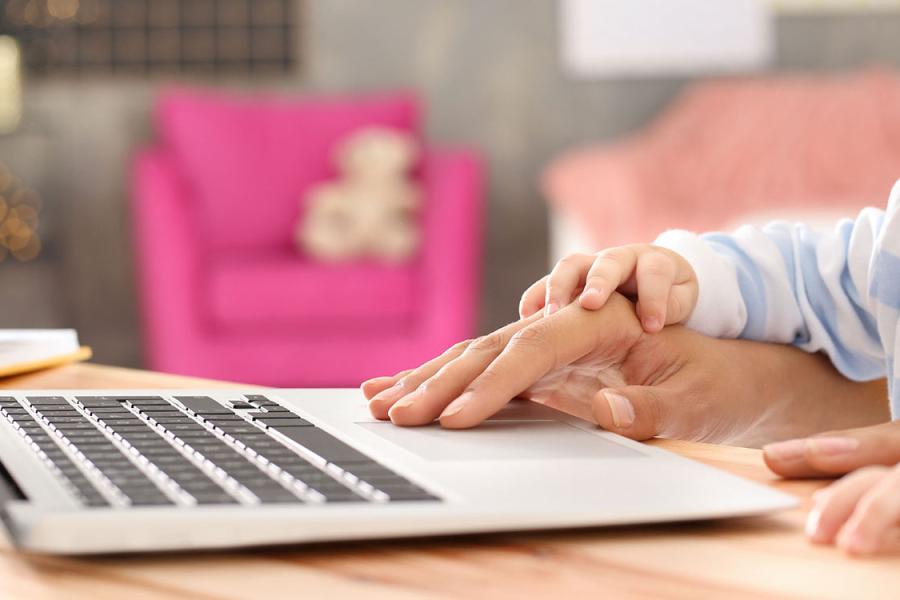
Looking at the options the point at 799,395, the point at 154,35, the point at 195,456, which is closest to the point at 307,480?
the point at 195,456

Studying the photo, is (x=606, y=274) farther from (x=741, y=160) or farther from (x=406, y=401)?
(x=741, y=160)

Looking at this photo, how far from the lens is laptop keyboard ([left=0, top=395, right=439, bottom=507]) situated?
1.47 ft

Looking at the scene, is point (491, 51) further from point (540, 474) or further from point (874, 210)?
point (540, 474)

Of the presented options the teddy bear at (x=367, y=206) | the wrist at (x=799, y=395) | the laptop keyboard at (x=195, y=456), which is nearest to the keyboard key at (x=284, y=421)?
the laptop keyboard at (x=195, y=456)

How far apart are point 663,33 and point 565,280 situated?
3.53m

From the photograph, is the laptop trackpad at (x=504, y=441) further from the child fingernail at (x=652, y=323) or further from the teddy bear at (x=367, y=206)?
the teddy bear at (x=367, y=206)

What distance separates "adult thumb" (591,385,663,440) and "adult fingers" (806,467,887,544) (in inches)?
6.9

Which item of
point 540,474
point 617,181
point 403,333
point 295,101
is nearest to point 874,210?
point 540,474

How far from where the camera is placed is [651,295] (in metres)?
0.76

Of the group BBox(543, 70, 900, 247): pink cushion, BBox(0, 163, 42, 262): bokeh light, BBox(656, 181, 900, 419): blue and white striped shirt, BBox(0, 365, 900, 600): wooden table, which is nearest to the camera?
BBox(0, 365, 900, 600): wooden table

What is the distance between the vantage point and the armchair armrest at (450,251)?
123 inches

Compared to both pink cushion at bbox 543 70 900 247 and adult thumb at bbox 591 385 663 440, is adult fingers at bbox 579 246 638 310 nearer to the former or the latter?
adult thumb at bbox 591 385 663 440

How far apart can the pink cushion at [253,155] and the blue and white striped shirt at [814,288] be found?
2.74m

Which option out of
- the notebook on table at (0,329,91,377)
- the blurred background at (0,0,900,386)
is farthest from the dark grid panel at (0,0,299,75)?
the notebook on table at (0,329,91,377)
